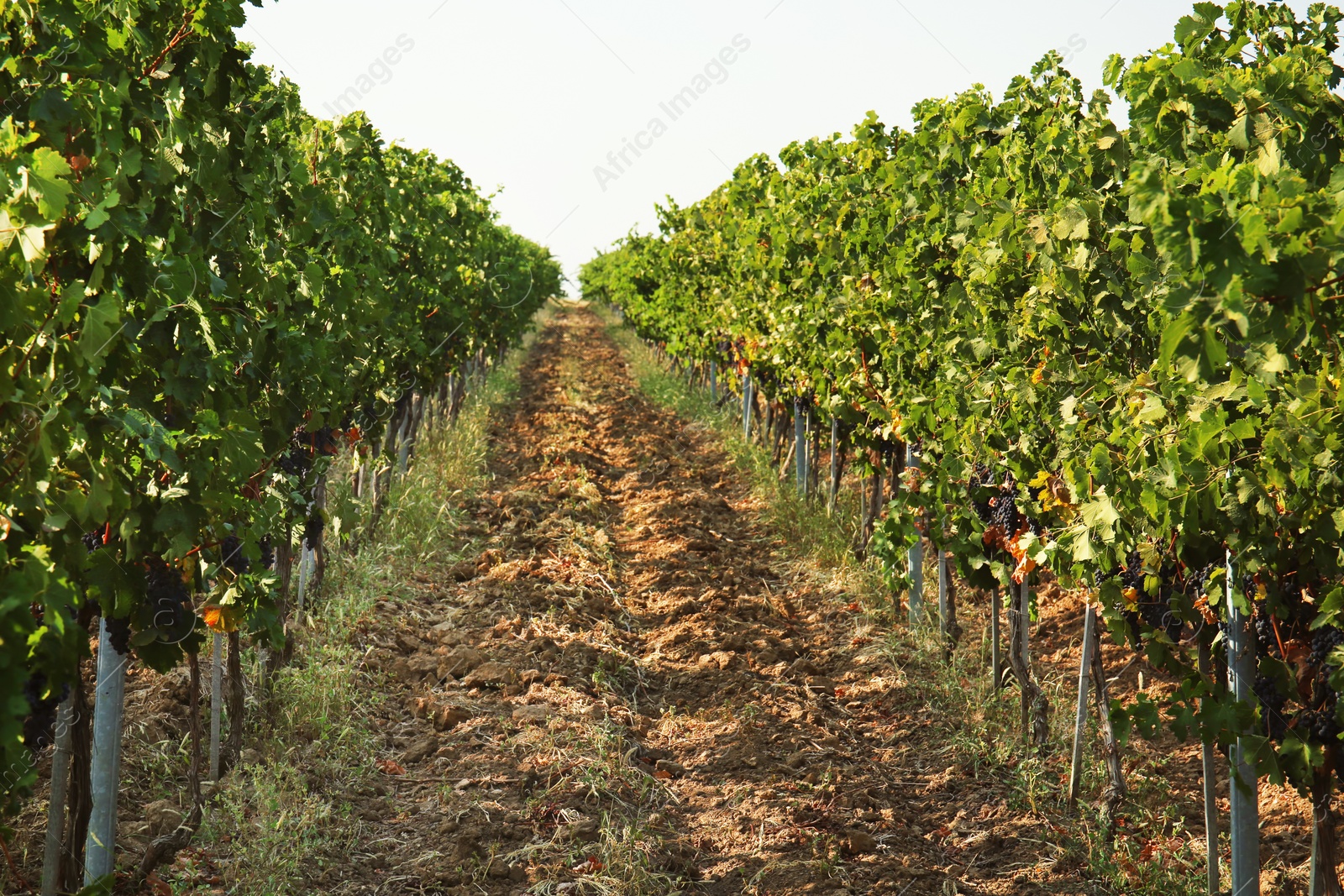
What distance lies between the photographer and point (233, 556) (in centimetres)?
352

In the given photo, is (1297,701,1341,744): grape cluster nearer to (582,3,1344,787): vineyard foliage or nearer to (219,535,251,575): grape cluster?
(582,3,1344,787): vineyard foliage

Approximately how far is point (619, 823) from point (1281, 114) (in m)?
3.04

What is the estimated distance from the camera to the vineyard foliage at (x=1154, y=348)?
6.62 ft

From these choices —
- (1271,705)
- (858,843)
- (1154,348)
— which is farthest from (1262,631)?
(858,843)

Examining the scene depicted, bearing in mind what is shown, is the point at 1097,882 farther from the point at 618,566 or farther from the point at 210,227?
the point at 618,566

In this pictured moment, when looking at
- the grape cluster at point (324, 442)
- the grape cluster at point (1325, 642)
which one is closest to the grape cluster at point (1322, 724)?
the grape cluster at point (1325, 642)

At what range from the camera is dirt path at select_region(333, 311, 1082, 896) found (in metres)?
3.80

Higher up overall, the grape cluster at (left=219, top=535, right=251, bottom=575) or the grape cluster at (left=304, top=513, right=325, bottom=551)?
the grape cluster at (left=219, top=535, right=251, bottom=575)

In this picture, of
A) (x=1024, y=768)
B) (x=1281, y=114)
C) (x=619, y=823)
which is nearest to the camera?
(x=1281, y=114)

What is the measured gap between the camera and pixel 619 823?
13.3 feet

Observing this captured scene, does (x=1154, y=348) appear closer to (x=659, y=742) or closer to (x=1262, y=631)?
(x=1262, y=631)

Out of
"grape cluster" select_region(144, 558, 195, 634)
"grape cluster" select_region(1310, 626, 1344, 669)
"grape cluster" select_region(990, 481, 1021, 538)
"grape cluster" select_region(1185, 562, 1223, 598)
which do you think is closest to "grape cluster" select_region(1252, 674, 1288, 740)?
"grape cluster" select_region(1310, 626, 1344, 669)

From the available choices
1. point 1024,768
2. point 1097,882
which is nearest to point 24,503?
point 1097,882

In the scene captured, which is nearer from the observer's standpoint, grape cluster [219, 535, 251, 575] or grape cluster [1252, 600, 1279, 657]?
grape cluster [1252, 600, 1279, 657]
